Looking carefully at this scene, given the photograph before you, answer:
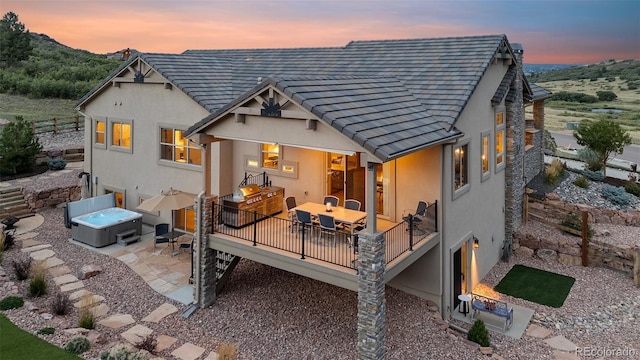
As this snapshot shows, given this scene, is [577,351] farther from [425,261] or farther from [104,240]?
[104,240]

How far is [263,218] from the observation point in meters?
11.9

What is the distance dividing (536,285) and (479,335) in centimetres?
496

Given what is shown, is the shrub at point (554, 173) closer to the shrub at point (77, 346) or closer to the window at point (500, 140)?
the window at point (500, 140)

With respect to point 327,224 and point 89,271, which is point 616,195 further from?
point 89,271

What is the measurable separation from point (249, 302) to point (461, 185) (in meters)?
6.78

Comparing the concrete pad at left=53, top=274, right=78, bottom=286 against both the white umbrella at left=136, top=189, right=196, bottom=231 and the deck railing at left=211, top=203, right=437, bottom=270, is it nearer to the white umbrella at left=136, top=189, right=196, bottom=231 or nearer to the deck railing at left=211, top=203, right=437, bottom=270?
the white umbrella at left=136, top=189, right=196, bottom=231

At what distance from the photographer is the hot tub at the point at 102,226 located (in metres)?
14.9

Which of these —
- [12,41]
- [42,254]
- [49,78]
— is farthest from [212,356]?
[12,41]

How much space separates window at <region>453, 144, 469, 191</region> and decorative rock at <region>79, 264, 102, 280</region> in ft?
35.4

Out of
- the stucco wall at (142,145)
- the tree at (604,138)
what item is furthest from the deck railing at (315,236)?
the tree at (604,138)

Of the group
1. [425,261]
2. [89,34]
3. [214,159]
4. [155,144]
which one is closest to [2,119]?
[89,34]

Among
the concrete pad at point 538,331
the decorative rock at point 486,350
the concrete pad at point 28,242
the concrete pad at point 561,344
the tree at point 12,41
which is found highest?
the tree at point 12,41

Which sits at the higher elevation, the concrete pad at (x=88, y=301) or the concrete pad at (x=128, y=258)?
the concrete pad at (x=128, y=258)

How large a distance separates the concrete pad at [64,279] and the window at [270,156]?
21.6ft
